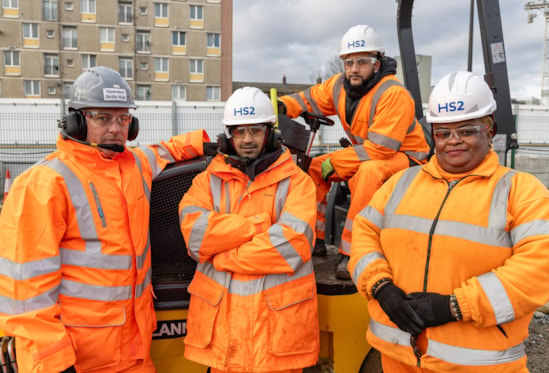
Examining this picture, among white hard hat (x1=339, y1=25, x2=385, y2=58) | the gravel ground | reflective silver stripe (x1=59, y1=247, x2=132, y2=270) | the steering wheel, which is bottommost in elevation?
the gravel ground

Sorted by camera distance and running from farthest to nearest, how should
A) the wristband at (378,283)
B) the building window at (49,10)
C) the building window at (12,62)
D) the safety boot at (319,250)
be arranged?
the building window at (49,10)
the building window at (12,62)
the safety boot at (319,250)
the wristband at (378,283)

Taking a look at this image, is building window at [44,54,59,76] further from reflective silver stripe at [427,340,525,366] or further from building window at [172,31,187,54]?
reflective silver stripe at [427,340,525,366]

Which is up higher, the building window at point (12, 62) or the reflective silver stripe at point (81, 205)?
the building window at point (12, 62)

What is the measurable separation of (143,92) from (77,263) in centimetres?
3796

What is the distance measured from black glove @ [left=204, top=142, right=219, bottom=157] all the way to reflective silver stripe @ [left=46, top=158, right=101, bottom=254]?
2.98 feet

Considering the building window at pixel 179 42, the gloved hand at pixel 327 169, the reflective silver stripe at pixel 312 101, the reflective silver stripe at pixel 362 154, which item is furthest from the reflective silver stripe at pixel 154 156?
the building window at pixel 179 42

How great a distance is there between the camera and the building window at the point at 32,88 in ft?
119

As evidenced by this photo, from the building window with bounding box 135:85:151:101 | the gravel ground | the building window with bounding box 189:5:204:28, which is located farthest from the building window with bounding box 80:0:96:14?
the gravel ground

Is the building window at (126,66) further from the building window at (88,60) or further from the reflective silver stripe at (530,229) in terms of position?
the reflective silver stripe at (530,229)

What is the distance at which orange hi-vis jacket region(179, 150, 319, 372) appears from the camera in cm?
228

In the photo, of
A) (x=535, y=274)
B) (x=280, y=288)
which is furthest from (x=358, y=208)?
(x=535, y=274)

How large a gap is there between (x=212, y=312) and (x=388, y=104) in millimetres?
1951

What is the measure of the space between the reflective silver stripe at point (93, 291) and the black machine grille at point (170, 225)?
0.56 metres

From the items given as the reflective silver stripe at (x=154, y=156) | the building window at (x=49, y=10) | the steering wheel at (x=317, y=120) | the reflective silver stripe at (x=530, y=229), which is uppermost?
the building window at (x=49, y=10)
